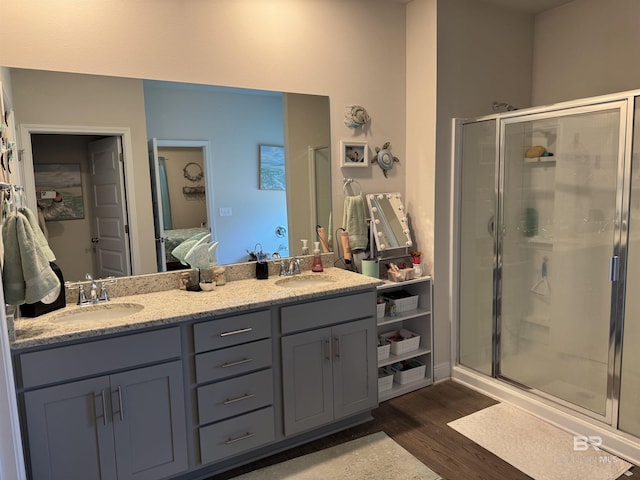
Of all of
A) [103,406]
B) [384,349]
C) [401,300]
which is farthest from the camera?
[401,300]

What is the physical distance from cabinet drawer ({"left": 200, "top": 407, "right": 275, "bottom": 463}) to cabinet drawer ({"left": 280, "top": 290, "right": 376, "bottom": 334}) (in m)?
0.46

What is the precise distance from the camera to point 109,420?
189 centimetres

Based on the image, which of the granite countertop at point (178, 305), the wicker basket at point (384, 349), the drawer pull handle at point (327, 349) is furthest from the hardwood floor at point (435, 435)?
the granite countertop at point (178, 305)

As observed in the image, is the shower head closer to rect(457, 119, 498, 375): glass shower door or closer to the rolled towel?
rect(457, 119, 498, 375): glass shower door

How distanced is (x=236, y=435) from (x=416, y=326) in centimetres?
156

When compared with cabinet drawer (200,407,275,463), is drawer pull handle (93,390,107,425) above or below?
above

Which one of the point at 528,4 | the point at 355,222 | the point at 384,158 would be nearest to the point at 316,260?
the point at 355,222

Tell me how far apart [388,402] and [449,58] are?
2.35 meters

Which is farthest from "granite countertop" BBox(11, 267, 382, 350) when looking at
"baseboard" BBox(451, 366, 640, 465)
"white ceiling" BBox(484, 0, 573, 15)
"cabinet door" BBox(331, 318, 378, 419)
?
"white ceiling" BBox(484, 0, 573, 15)

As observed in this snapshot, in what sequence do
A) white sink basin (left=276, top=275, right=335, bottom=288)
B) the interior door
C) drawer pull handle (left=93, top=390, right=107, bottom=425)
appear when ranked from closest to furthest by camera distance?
drawer pull handle (left=93, top=390, right=107, bottom=425), the interior door, white sink basin (left=276, top=275, right=335, bottom=288)

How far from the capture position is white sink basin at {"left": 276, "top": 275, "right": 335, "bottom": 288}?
2727mm

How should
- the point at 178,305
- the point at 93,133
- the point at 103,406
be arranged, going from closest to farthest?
the point at 103,406
the point at 178,305
the point at 93,133

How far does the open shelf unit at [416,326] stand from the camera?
3.01 meters

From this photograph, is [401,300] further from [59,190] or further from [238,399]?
[59,190]
